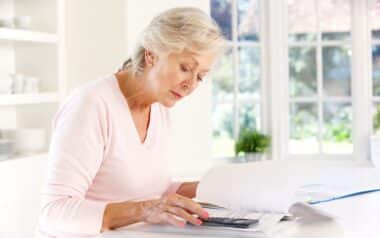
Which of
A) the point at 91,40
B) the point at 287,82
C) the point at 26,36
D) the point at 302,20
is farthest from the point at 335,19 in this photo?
the point at 26,36

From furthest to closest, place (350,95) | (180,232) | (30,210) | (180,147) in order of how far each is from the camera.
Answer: (350,95) → (180,147) → (30,210) → (180,232)

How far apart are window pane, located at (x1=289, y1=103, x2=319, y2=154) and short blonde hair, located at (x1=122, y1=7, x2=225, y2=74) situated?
8.73ft

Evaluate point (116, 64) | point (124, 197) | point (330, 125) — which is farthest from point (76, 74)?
point (124, 197)

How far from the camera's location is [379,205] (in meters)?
1.76

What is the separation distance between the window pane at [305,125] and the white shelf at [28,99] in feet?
5.52

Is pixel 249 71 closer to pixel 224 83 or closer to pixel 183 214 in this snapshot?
pixel 224 83

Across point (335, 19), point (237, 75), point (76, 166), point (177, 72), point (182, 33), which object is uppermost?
point (335, 19)

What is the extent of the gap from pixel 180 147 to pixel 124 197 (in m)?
2.14

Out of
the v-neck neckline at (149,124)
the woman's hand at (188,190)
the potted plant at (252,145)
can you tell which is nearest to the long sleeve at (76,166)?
the v-neck neckline at (149,124)

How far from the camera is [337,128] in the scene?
4.37 m

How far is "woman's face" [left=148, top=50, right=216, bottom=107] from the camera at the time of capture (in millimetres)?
1803

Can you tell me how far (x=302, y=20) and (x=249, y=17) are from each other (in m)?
0.36

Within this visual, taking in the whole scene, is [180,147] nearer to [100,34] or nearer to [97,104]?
[100,34]

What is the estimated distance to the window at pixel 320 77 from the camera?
4.34 m
